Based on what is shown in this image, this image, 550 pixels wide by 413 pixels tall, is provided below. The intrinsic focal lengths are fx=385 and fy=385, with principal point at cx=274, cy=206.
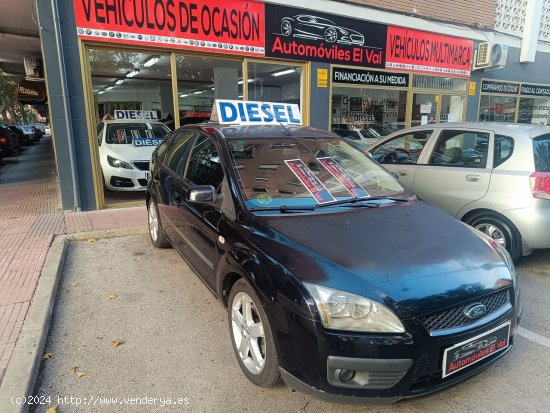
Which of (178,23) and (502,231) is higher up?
(178,23)

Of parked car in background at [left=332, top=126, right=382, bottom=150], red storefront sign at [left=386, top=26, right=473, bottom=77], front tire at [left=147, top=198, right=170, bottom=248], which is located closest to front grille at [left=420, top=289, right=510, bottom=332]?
front tire at [left=147, top=198, right=170, bottom=248]

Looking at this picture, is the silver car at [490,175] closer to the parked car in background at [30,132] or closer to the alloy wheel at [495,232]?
the alloy wheel at [495,232]

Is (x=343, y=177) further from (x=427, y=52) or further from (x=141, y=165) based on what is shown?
(x=427, y=52)

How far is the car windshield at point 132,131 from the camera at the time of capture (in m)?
7.83

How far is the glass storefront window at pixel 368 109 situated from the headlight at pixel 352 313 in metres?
7.82

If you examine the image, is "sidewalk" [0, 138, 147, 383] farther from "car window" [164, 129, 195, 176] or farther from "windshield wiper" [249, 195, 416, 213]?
"windshield wiper" [249, 195, 416, 213]

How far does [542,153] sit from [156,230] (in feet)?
15.1

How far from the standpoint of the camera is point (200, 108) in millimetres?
8461

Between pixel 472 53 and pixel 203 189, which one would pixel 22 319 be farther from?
pixel 472 53

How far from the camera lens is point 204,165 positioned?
3451 millimetres

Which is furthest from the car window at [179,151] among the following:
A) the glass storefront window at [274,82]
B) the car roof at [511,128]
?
the glass storefront window at [274,82]

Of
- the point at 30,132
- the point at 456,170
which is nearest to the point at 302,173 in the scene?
the point at 456,170

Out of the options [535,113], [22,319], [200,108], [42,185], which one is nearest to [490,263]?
[22,319]

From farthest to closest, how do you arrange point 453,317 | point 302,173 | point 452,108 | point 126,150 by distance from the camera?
point 452,108 < point 126,150 < point 302,173 < point 453,317
